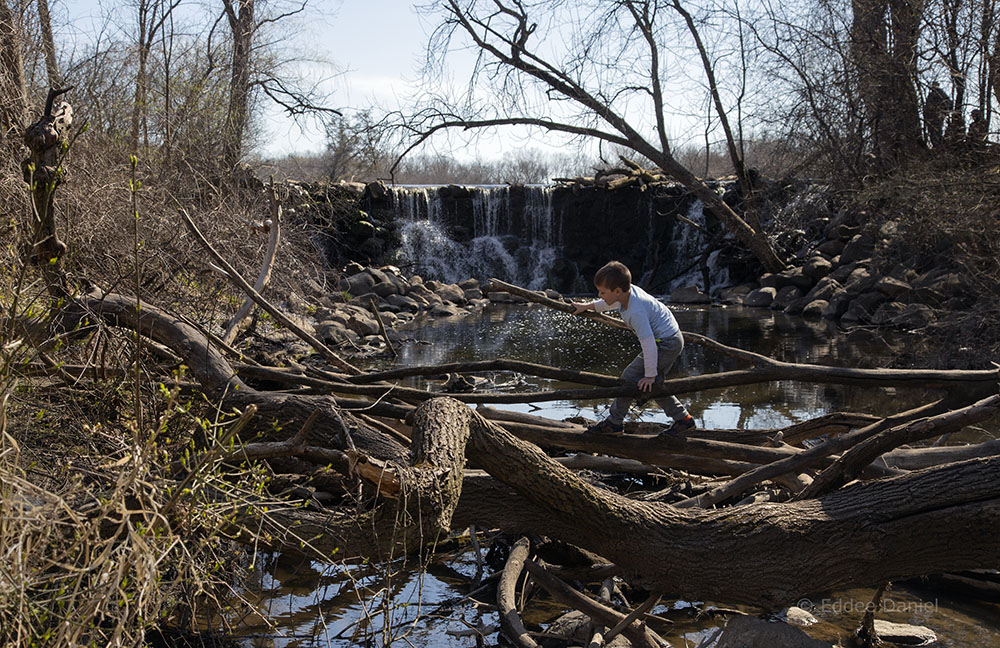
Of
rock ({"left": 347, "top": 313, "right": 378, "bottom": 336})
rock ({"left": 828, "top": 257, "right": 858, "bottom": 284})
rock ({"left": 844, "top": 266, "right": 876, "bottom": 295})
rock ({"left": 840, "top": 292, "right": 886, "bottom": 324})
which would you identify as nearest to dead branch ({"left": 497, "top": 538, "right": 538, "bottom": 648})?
rock ({"left": 347, "top": 313, "right": 378, "bottom": 336})

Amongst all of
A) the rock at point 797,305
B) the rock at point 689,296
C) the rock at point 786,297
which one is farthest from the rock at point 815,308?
the rock at point 689,296

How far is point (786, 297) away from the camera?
20938mm

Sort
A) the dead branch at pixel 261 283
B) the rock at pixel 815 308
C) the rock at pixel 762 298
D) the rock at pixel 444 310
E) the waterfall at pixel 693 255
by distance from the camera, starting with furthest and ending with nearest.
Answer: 1. the waterfall at pixel 693 255
2. the rock at pixel 762 298
3. the rock at pixel 444 310
4. the rock at pixel 815 308
5. the dead branch at pixel 261 283

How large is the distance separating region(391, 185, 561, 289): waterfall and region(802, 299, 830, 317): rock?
902 cm

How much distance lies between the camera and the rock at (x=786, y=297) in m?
20.8

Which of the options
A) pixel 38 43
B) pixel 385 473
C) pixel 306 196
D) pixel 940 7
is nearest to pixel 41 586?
pixel 385 473

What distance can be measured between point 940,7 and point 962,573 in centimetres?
1177

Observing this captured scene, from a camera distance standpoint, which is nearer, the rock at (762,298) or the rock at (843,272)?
the rock at (843,272)

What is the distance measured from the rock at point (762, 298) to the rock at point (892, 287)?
4.19m

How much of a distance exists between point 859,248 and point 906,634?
1746 centimetres

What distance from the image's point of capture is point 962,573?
196 inches

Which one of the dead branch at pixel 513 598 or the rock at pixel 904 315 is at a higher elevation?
the rock at pixel 904 315

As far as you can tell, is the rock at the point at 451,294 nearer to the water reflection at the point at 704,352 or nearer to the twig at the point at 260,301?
the water reflection at the point at 704,352

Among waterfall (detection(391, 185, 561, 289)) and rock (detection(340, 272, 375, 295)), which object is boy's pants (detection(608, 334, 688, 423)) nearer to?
rock (detection(340, 272, 375, 295))
